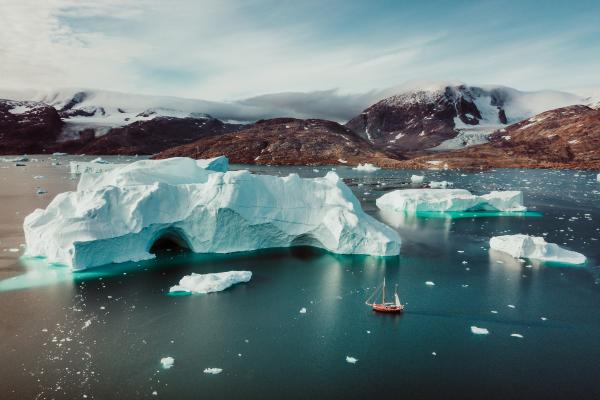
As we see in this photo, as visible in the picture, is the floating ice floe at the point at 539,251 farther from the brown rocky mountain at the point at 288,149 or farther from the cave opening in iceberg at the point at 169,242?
the brown rocky mountain at the point at 288,149


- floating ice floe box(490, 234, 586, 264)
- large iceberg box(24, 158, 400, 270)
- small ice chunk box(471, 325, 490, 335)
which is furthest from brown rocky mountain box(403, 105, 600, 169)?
small ice chunk box(471, 325, 490, 335)

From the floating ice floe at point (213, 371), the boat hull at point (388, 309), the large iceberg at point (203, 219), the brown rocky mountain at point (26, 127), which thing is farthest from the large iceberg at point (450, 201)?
the brown rocky mountain at point (26, 127)

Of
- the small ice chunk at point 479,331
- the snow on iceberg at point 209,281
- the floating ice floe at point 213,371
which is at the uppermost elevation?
the snow on iceberg at point 209,281

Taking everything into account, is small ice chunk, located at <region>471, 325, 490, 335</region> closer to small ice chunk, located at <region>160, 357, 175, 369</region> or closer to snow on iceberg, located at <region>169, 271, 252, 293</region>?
snow on iceberg, located at <region>169, 271, 252, 293</region>

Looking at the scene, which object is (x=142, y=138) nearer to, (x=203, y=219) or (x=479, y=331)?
(x=203, y=219)

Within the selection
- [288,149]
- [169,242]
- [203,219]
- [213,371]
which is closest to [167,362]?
[213,371]
